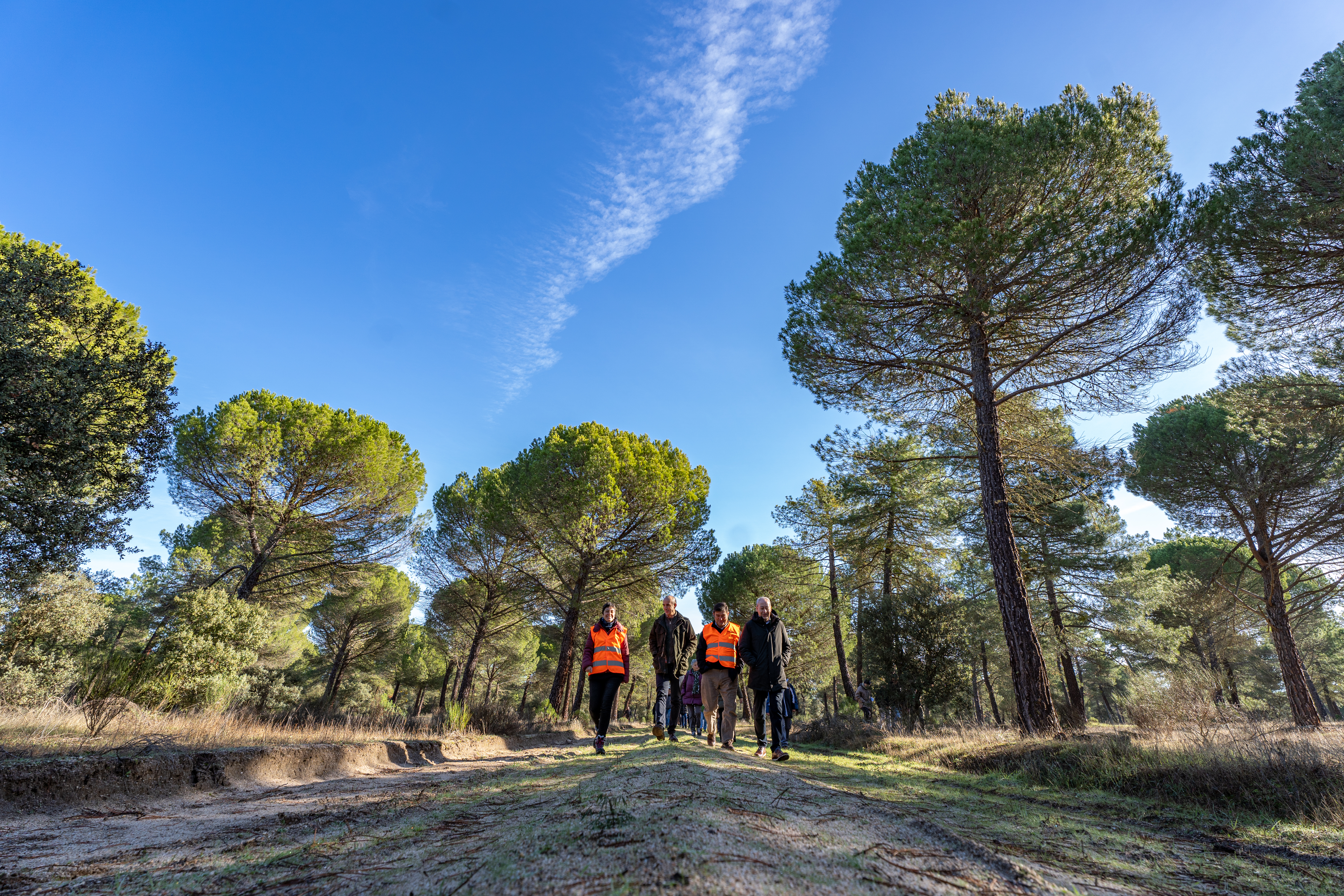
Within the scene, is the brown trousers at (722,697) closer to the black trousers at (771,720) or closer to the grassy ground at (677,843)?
the black trousers at (771,720)

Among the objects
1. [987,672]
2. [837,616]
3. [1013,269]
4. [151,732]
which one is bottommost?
[151,732]

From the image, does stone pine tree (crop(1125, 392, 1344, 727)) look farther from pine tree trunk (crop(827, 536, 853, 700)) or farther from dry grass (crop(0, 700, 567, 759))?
dry grass (crop(0, 700, 567, 759))

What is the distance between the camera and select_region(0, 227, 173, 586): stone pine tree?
7602 millimetres

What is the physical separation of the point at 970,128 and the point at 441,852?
429 inches

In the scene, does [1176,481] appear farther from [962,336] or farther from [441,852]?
[441,852]

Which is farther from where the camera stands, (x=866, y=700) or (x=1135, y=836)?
(x=866, y=700)

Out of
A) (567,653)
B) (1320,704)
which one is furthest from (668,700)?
(1320,704)

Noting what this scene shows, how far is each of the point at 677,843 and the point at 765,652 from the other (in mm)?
5238

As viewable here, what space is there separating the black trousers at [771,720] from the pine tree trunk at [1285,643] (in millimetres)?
13255

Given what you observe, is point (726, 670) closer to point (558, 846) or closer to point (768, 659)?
point (768, 659)

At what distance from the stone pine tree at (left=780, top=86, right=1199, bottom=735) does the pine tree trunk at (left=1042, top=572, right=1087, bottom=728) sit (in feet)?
34.8

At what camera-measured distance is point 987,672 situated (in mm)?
26609

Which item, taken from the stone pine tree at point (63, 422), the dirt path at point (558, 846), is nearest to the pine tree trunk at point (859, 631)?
the dirt path at point (558, 846)

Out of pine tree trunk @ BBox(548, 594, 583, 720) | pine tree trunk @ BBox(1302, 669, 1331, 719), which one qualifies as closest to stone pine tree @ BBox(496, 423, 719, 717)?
pine tree trunk @ BBox(548, 594, 583, 720)
